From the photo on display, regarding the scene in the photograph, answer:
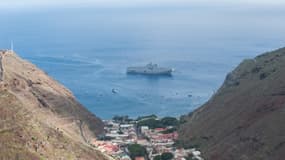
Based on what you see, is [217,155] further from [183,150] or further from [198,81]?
[198,81]

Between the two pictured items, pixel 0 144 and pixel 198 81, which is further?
pixel 198 81

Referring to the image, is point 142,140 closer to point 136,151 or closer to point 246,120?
point 136,151

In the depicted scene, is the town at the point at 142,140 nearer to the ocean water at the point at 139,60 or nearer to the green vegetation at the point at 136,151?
the green vegetation at the point at 136,151

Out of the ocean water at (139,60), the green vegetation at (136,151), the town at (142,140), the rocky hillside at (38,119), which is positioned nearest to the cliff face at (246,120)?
the town at (142,140)

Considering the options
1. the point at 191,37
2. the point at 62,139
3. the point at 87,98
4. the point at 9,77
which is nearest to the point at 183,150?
the point at 62,139

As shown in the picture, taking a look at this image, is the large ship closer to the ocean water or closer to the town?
the ocean water

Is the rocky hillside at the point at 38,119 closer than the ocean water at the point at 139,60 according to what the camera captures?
Yes
